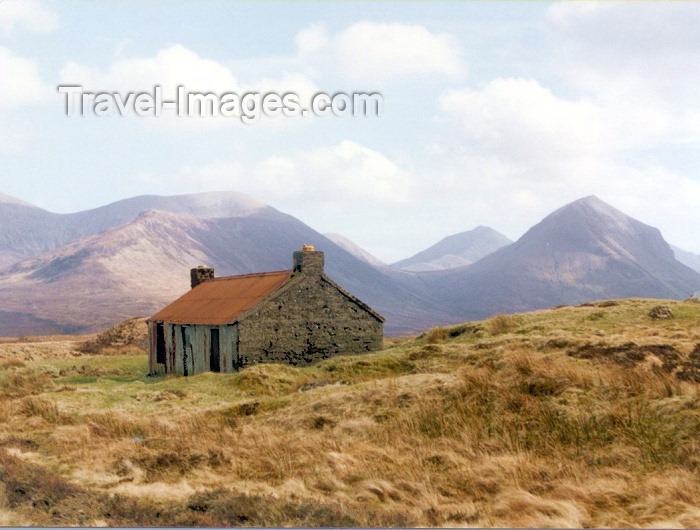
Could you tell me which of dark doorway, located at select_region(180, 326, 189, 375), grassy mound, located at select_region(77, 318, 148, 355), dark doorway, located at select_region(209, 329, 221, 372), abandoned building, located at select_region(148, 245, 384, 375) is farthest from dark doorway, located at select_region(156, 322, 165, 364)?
grassy mound, located at select_region(77, 318, 148, 355)

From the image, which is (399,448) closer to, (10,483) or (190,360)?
(10,483)

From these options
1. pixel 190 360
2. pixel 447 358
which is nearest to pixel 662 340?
pixel 447 358

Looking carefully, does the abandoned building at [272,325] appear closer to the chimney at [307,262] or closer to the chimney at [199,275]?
the chimney at [307,262]

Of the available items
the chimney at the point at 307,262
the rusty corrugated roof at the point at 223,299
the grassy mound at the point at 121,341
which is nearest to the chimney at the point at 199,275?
the rusty corrugated roof at the point at 223,299

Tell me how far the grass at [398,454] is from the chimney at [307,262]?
1478cm

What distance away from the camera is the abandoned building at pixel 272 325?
116 ft

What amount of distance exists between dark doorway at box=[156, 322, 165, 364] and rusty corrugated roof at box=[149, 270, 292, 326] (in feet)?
1.74

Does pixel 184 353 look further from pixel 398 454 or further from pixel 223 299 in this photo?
pixel 398 454

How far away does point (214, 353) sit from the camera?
36938 millimetres

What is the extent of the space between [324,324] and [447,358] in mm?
8444

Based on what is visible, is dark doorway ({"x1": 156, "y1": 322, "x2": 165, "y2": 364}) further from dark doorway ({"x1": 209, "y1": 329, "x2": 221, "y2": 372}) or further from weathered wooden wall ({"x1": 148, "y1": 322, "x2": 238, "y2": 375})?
dark doorway ({"x1": 209, "y1": 329, "x2": 221, "y2": 372})

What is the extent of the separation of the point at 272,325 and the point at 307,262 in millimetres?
3951

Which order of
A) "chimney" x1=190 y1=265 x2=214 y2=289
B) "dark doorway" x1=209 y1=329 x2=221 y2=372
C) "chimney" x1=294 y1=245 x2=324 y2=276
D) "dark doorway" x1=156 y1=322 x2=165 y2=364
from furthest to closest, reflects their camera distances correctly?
"chimney" x1=190 y1=265 x2=214 y2=289 → "dark doorway" x1=156 y1=322 x2=165 y2=364 → "chimney" x1=294 y1=245 x2=324 y2=276 → "dark doorway" x1=209 y1=329 x2=221 y2=372

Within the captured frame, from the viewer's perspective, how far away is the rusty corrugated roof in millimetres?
36406
